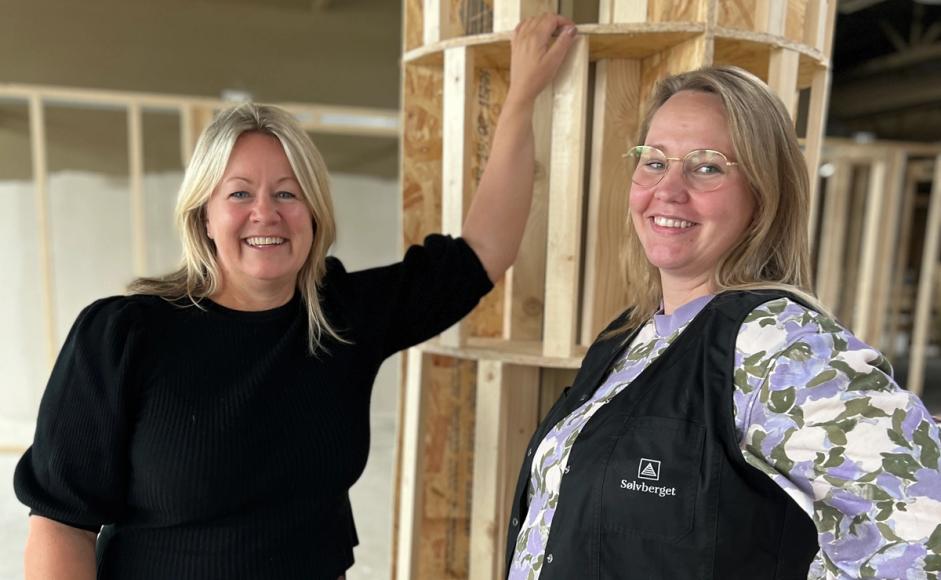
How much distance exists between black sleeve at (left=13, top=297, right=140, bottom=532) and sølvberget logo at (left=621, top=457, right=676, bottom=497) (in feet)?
3.67

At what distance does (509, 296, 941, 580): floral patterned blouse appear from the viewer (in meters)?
0.92

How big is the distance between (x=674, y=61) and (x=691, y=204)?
29.7 inches

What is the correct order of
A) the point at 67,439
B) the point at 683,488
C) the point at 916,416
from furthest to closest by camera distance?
the point at 67,439
the point at 683,488
the point at 916,416

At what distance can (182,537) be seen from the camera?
150cm

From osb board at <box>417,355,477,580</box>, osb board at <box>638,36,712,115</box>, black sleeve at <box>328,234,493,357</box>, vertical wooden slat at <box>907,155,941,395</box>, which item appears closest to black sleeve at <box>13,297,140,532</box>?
black sleeve at <box>328,234,493,357</box>

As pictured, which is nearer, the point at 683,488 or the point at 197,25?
the point at 683,488

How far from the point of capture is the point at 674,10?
1.75 meters

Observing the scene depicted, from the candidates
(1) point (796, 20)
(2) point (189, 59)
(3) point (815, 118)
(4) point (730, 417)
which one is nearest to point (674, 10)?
(1) point (796, 20)

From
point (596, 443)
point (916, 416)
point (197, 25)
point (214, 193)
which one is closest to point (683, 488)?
point (596, 443)

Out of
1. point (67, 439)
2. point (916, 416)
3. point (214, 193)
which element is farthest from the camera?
point (214, 193)

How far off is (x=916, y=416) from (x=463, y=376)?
5.15 feet

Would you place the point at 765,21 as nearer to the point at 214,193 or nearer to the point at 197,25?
the point at 214,193

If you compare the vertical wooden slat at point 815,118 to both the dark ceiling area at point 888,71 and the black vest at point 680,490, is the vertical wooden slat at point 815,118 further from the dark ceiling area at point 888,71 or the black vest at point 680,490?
the dark ceiling area at point 888,71

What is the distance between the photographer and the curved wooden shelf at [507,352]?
1947 millimetres
